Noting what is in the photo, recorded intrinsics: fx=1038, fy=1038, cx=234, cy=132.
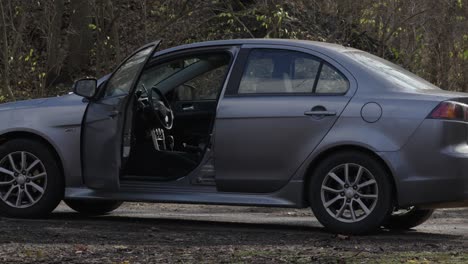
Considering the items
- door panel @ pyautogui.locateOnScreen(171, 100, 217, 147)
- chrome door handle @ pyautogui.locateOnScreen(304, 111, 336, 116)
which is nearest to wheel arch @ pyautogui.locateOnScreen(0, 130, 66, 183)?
door panel @ pyautogui.locateOnScreen(171, 100, 217, 147)

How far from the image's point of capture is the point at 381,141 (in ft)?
27.3

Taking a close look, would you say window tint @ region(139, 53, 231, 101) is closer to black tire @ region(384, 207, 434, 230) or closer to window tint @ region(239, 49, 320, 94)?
window tint @ region(239, 49, 320, 94)

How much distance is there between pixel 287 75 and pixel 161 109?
1382 millimetres

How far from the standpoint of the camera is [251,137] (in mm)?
8766

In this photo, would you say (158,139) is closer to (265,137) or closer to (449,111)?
(265,137)

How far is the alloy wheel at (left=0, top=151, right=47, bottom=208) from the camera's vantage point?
370 inches

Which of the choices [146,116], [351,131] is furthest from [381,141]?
[146,116]

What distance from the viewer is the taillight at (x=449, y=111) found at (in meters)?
8.27

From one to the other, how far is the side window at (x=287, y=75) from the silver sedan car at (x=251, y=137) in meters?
0.01

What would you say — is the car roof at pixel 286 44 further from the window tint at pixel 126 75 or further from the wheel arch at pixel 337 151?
the wheel arch at pixel 337 151

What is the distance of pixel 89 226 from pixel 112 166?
57 centimetres

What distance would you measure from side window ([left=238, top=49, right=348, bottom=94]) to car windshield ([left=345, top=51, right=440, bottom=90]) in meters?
0.32

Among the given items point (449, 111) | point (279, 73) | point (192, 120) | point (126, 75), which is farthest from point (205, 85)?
point (449, 111)

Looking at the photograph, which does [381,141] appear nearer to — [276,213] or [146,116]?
[146,116]
